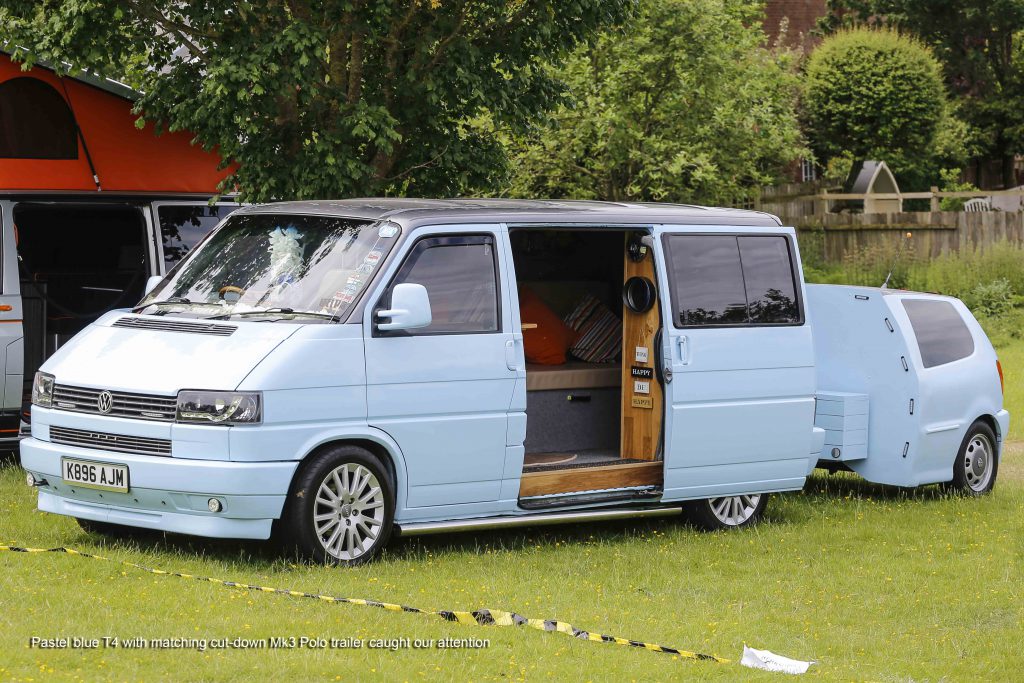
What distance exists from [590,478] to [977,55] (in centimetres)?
3358

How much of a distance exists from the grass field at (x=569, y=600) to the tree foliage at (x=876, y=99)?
1052 inches

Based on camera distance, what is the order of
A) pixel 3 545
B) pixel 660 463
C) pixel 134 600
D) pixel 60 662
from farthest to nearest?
pixel 660 463, pixel 3 545, pixel 134 600, pixel 60 662

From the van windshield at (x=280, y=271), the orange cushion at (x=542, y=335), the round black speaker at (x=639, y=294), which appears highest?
the van windshield at (x=280, y=271)

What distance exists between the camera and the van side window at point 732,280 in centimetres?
1064

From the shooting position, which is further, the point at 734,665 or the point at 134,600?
the point at 134,600

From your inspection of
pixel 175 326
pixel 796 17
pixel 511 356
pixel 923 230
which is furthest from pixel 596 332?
pixel 796 17

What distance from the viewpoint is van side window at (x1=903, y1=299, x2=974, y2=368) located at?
12.6 metres

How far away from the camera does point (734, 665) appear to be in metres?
7.07

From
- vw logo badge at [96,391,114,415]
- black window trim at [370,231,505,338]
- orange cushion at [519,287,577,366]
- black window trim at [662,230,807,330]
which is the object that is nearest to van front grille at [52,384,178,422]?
vw logo badge at [96,391,114,415]

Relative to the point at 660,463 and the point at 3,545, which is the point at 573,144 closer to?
the point at 660,463

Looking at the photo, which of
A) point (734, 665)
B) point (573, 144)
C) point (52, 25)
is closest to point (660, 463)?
point (734, 665)

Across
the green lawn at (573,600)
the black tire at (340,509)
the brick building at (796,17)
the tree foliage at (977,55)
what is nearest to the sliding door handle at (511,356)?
the black tire at (340,509)

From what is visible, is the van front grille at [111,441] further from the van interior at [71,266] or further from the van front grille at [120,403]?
the van interior at [71,266]

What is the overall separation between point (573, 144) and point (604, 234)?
16.3m
